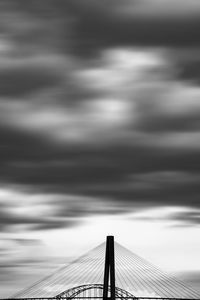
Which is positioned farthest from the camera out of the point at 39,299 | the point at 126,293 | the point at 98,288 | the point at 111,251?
the point at 98,288

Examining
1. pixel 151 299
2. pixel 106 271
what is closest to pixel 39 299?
pixel 151 299

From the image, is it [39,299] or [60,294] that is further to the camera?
[60,294]

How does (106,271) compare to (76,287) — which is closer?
(106,271)

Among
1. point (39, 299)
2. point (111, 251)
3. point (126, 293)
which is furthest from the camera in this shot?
point (126, 293)

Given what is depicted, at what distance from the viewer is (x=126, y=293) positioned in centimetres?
10312

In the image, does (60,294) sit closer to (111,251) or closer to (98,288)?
(98,288)

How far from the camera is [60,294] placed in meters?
108

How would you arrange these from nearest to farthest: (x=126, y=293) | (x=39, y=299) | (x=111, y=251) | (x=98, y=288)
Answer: (x=111, y=251) → (x=39, y=299) → (x=126, y=293) → (x=98, y=288)

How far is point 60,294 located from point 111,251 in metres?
37.0

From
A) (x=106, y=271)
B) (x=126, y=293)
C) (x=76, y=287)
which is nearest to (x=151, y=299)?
(x=126, y=293)

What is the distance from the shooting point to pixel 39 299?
94625 mm

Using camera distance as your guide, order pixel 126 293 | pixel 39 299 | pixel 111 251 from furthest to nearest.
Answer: pixel 126 293 → pixel 39 299 → pixel 111 251

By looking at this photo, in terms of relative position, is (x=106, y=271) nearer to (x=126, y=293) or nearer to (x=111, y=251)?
(x=111, y=251)

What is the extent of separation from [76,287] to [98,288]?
3.78 meters
